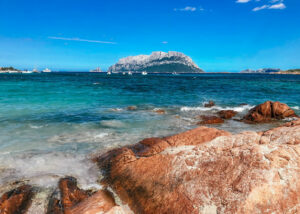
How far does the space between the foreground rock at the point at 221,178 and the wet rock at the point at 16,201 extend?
8.41ft

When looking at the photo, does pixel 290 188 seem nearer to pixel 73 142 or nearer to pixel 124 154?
pixel 124 154

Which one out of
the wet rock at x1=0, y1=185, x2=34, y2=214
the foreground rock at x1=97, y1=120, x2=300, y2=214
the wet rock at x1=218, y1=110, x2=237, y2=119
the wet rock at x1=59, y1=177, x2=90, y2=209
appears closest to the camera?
the foreground rock at x1=97, y1=120, x2=300, y2=214

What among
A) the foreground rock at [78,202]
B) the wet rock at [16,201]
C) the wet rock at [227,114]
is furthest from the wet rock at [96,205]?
the wet rock at [227,114]

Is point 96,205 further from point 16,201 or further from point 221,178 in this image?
point 221,178

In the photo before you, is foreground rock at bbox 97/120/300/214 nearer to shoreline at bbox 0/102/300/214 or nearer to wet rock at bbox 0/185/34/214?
shoreline at bbox 0/102/300/214

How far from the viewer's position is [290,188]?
181 inches

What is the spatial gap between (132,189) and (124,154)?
6.92ft

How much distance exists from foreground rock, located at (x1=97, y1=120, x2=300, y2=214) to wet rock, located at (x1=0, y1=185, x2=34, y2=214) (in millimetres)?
2562

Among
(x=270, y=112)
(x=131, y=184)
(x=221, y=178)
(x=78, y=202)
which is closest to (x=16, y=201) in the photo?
(x=78, y=202)

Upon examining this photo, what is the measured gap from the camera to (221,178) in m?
5.19

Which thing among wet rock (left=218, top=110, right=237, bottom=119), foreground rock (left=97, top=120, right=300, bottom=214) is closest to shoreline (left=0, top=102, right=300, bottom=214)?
foreground rock (left=97, top=120, right=300, bottom=214)

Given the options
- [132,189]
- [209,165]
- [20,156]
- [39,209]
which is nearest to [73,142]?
[20,156]

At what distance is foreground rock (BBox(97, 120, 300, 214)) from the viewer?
180 inches

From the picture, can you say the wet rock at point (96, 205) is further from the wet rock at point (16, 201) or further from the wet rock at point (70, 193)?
the wet rock at point (16, 201)
